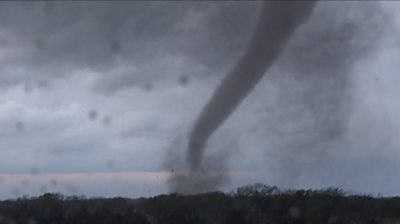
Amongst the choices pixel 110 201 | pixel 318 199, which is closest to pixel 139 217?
pixel 110 201

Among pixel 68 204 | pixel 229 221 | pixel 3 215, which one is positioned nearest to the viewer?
pixel 229 221

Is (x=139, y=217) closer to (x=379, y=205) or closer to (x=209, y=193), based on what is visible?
(x=209, y=193)

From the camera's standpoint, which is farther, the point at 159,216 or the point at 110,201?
the point at 110,201

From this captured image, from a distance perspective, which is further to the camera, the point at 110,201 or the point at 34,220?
the point at 110,201

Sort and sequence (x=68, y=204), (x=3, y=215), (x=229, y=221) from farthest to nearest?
(x=68, y=204)
(x=3, y=215)
(x=229, y=221)

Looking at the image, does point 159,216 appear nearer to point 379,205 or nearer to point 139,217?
point 139,217

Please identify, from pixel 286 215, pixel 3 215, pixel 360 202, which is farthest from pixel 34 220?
pixel 360 202
